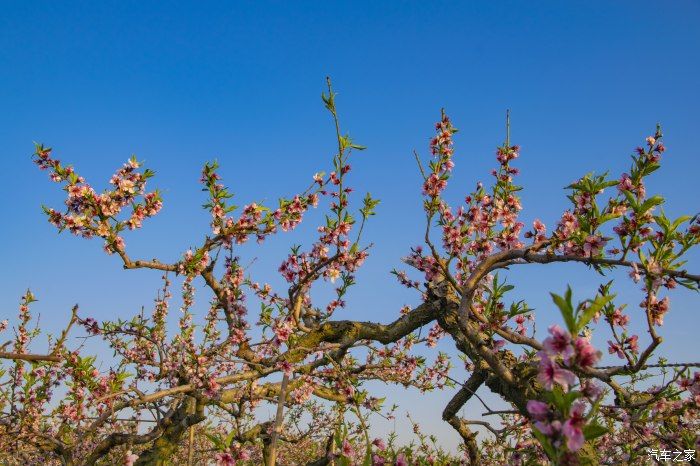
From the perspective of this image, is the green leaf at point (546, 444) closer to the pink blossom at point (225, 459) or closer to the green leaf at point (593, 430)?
the green leaf at point (593, 430)

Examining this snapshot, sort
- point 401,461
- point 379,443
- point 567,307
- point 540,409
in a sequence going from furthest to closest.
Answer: point 379,443, point 401,461, point 540,409, point 567,307

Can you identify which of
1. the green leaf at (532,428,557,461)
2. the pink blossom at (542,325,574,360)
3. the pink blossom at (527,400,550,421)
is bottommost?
the green leaf at (532,428,557,461)

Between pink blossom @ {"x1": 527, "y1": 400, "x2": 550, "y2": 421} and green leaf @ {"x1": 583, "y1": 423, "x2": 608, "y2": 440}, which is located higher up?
pink blossom @ {"x1": 527, "y1": 400, "x2": 550, "y2": 421}

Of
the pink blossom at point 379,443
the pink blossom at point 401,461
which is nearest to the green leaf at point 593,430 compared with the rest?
the pink blossom at point 401,461

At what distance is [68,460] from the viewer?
592 centimetres

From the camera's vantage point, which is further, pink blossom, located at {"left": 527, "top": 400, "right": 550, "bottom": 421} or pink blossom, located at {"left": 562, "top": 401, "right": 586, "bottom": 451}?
pink blossom, located at {"left": 527, "top": 400, "right": 550, "bottom": 421}

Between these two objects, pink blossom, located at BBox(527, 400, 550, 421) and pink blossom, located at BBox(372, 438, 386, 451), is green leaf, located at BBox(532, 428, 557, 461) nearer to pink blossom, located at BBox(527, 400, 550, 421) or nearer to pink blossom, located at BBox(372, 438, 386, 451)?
pink blossom, located at BBox(527, 400, 550, 421)

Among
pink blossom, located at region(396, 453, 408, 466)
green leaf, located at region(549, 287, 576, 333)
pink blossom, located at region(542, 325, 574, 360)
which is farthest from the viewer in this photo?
pink blossom, located at region(396, 453, 408, 466)

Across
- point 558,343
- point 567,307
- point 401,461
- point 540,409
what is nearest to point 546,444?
point 540,409

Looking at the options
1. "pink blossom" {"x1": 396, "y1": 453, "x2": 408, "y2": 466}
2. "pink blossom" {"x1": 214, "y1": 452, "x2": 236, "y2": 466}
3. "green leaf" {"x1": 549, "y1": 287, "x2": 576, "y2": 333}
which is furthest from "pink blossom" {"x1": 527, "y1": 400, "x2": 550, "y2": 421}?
"pink blossom" {"x1": 214, "y1": 452, "x2": 236, "y2": 466}

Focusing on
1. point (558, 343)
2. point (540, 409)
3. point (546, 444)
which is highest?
point (558, 343)

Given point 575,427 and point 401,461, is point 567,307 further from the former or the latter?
point 401,461

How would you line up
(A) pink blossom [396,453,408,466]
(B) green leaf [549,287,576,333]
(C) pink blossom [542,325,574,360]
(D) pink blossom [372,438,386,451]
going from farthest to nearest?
(D) pink blossom [372,438,386,451] → (A) pink blossom [396,453,408,466] → (C) pink blossom [542,325,574,360] → (B) green leaf [549,287,576,333]

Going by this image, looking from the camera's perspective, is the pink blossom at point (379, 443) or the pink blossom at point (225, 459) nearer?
the pink blossom at point (225, 459)
